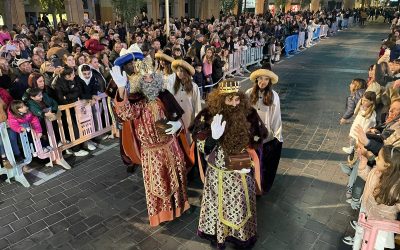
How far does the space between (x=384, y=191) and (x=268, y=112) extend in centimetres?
202

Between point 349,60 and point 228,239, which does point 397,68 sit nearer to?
point 228,239

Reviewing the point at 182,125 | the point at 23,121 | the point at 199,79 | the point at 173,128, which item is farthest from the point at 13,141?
the point at 199,79

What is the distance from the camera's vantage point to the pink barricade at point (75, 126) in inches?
Result: 227

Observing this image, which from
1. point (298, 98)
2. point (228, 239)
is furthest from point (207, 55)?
point (228, 239)

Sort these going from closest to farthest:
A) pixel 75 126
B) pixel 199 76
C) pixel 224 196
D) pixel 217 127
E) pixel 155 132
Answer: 1. pixel 217 127
2. pixel 224 196
3. pixel 155 132
4. pixel 75 126
5. pixel 199 76

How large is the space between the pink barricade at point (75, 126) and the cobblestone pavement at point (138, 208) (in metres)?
0.33

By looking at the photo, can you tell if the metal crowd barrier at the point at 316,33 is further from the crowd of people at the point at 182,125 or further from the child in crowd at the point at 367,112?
the child in crowd at the point at 367,112

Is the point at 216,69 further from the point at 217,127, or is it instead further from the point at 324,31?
Answer: the point at 324,31

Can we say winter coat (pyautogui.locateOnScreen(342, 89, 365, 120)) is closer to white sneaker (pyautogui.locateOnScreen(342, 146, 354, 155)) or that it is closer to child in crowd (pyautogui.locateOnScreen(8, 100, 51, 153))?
white sneaker (pyautogui.locateOnScreen(342, 146, 354, 155))

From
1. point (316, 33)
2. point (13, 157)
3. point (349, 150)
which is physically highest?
point (316, 33)

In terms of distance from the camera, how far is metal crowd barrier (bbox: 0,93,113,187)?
5.34 metres

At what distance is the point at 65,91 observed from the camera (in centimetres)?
610

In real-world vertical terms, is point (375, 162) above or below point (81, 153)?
above

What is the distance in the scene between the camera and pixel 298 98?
9734mm
